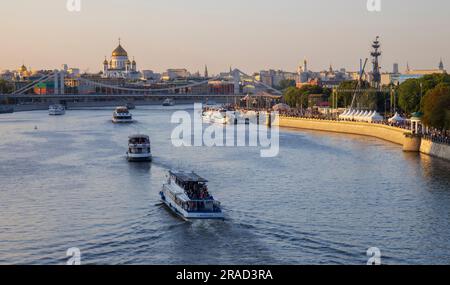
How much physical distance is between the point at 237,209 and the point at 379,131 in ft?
48.8

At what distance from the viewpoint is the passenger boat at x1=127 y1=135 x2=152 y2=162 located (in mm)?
16781

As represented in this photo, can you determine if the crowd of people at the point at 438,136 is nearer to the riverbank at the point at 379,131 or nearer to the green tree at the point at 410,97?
the riverbank at the point at 379,131

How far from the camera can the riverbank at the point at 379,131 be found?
58.2ft

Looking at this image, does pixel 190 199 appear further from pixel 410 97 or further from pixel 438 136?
pixel 410 97

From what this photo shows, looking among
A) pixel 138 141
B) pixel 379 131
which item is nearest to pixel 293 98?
pixel 379 131

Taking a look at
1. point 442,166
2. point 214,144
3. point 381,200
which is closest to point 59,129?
point 214,144

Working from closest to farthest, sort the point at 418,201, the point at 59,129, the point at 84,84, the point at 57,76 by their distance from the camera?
the point at 418,201
the point at 59,129
the point at 57,76
the point at 84,84

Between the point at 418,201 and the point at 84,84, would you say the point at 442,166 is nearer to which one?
the point at 418,201

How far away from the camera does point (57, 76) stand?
219 ft

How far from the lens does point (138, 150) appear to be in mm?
16891

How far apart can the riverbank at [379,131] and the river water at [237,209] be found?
0.43 metres
